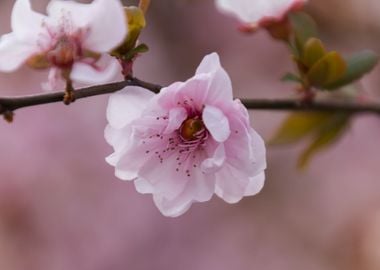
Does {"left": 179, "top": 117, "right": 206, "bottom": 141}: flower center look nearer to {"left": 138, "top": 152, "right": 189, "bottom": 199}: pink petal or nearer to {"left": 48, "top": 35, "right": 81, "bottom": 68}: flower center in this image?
{"left": 138, "top": 152, "right": 189, "bottom": 199}: pink petal

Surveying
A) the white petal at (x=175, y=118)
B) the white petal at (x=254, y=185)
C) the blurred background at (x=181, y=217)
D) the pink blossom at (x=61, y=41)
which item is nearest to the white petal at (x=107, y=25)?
the pink blossom at (x=61, y=41)

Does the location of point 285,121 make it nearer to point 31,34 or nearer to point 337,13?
point 31,34

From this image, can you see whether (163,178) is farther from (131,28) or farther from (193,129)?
(131,28)

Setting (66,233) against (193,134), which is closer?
(193,134)

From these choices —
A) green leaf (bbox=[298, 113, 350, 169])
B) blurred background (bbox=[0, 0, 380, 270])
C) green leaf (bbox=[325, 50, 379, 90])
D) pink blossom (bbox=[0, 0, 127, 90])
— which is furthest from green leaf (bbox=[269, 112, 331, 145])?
blurred background (bbox=[0, 0, 380, 270])

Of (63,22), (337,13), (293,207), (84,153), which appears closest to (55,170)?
(84,153)

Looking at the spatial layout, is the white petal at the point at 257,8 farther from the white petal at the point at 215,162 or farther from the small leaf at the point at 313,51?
the white petal at the point at 215,162
